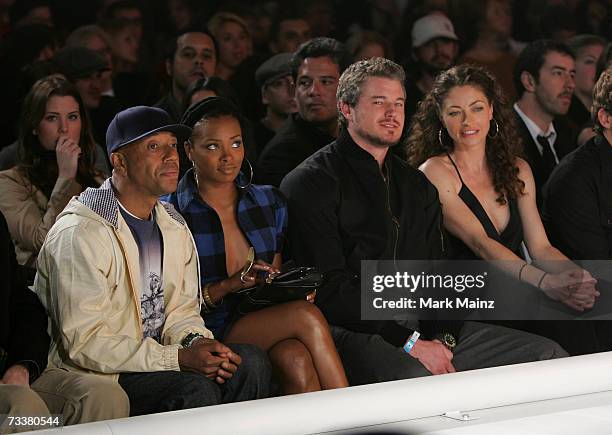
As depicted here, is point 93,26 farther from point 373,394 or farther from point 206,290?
point 373,394

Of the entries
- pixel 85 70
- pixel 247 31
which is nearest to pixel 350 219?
pixel 247 31

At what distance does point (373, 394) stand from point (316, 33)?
159cm

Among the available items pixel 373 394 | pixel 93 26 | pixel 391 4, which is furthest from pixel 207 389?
pixel 391 4

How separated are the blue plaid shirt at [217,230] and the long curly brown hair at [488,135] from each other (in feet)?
2.96

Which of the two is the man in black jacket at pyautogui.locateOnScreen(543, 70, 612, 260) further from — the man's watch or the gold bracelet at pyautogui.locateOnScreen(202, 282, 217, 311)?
the gold bracelet at pyautogui.locateOnScreen(202, 282, 217, 311)

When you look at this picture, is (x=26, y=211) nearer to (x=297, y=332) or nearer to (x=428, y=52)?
(x=297, y=332)

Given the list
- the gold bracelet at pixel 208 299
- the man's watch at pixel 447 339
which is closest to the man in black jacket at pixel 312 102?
the gold bracelet at pixel 208 299

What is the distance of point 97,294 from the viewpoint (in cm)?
394

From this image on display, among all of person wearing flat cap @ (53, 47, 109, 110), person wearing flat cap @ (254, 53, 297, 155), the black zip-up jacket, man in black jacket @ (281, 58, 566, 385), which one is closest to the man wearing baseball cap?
man in black jacket @ (281, 58, 566, 385)

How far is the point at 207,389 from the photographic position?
405 centimetres

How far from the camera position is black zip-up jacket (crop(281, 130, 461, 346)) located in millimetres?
4723

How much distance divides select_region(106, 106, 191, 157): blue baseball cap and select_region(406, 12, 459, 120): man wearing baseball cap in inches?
51.4

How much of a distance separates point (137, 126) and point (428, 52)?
164 cm

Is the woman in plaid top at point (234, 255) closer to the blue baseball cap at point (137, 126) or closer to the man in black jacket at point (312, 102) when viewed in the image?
the blue baseball cap at point (137, 126)
